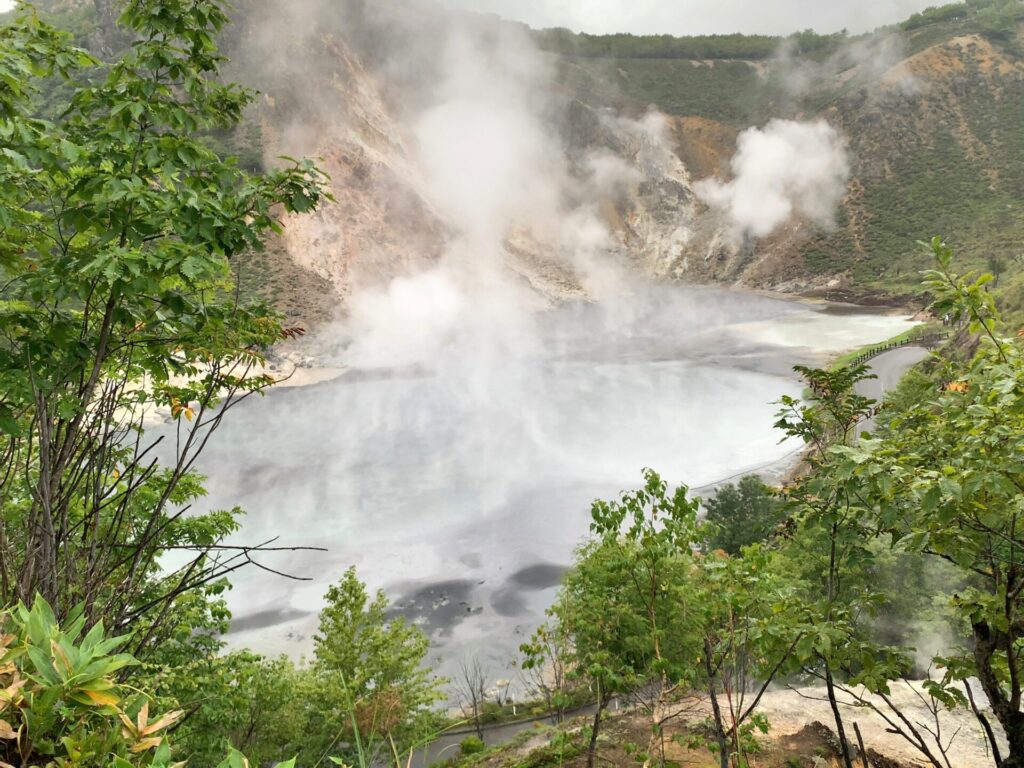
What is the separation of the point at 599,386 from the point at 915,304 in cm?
3577

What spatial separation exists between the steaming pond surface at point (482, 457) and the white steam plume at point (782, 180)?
28.9 m

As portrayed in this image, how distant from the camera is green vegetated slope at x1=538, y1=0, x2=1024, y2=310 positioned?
66375 millimetres

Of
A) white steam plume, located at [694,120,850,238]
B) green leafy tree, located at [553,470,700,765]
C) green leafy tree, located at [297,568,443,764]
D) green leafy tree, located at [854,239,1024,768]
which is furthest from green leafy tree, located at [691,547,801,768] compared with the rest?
white steam plume, located at [694,120,850,238]

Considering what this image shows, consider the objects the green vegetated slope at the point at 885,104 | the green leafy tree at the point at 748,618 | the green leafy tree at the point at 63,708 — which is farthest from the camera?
the green vegetated slope at the point at 885,104

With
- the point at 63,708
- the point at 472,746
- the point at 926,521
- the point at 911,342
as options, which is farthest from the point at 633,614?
the point at 911,342

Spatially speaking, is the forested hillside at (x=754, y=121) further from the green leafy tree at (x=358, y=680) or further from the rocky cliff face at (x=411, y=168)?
the green leafy tree at (x=358, y=680)

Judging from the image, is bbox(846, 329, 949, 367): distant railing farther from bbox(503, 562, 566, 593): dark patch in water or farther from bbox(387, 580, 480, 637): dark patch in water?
bbox(387, 580, 480, 637): dark patch in water

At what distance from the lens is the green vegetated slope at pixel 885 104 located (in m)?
66.4

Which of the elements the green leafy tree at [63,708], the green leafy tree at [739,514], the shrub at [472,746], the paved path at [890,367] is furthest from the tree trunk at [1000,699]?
the paved path at [890,367]

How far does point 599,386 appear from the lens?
1601 inches

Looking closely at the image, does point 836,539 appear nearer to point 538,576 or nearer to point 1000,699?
point 1000,699

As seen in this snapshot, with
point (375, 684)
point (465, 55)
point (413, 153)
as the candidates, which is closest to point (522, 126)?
point (465, 55)

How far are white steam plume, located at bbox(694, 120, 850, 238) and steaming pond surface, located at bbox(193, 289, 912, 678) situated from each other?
28899 mm

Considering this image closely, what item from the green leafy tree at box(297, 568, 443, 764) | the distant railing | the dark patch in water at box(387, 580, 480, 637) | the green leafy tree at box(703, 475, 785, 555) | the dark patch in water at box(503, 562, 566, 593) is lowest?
the green leafy tree at box(297, 568, 443, 764)
